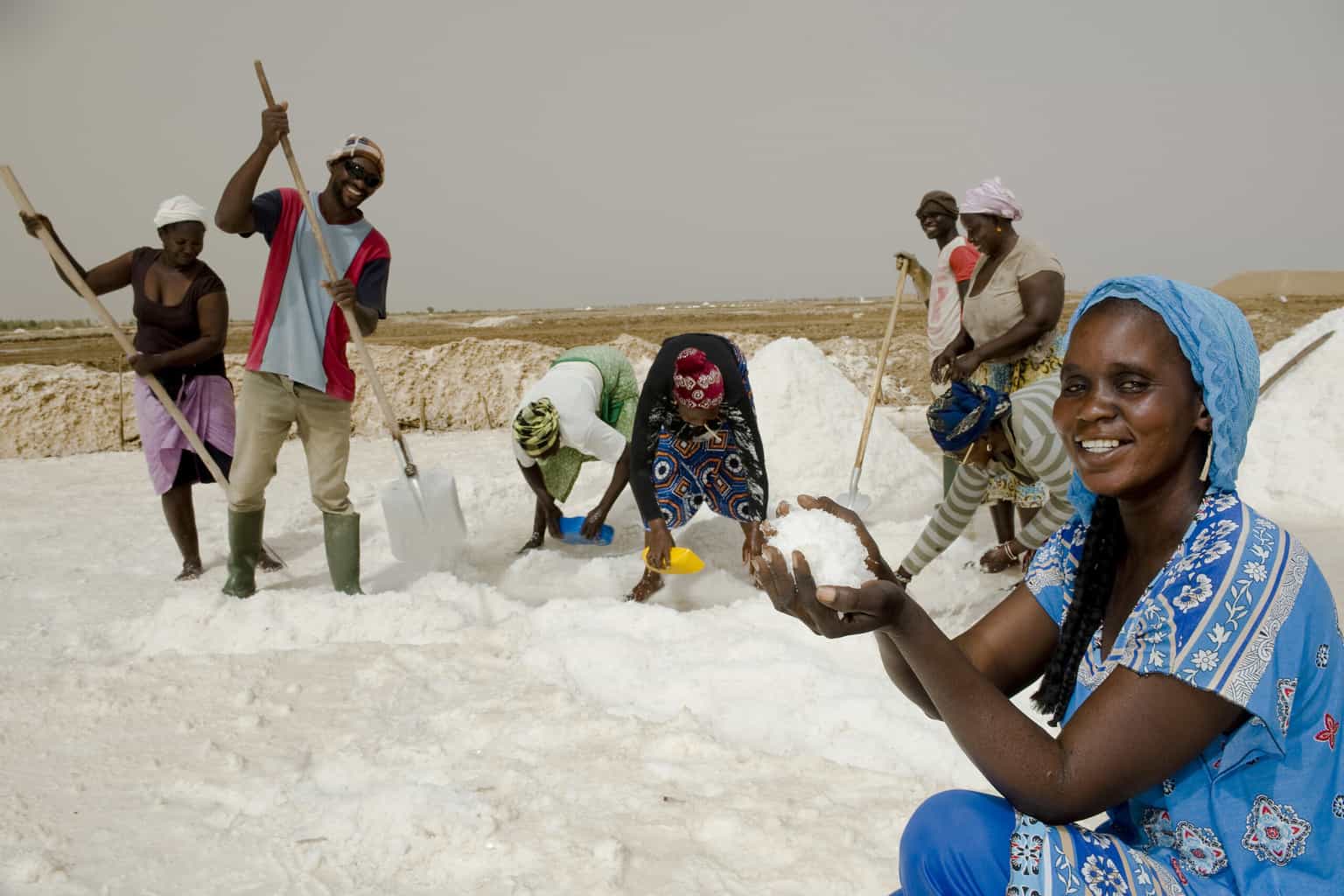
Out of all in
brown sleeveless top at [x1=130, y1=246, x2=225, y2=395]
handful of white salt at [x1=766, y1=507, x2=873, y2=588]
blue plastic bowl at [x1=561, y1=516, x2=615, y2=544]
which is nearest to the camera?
handful of white salt at [x1=766, y1=507, x2=873, y2=588]

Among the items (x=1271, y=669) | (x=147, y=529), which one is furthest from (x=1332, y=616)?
(x=147, y=529)

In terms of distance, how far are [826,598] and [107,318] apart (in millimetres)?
2952

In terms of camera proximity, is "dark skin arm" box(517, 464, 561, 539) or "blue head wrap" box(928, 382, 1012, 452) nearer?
"blue head wrap" box(928, 382, 1012, 452)

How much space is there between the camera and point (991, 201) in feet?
10.2

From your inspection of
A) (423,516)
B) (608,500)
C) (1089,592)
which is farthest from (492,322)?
(1089,592)

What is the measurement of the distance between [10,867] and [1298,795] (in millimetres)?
1988

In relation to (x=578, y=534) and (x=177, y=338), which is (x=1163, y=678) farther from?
(x=177, y=338)

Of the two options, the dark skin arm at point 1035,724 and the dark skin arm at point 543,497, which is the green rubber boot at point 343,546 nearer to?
the dark skin arm at point 543,497

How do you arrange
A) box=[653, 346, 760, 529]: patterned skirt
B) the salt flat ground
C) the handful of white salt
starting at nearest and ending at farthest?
1. the handful of white salt
2. the salt flat ground
3. box=[653, 346, 760, 529]: patterned skirt

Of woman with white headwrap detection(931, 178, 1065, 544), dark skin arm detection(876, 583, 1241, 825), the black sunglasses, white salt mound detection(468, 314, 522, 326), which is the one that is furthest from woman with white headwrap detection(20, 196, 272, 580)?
white salt mound detection(468, 314, 522, 326)

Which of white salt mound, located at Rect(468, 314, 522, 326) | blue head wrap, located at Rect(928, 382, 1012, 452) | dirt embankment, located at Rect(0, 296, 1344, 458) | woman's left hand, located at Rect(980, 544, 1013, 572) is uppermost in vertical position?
A: blue head wrap, located at Rect(928, 382, 1012, 452)

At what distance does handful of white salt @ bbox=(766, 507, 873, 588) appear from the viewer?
1284mm

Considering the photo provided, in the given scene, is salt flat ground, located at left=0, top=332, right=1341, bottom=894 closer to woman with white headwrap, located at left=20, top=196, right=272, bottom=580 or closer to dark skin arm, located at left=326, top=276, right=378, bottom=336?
woman with white headwrap, located at left=20, top=196, right=272, bottom=580

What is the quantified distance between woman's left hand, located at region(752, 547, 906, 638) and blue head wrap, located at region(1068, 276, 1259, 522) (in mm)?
383
